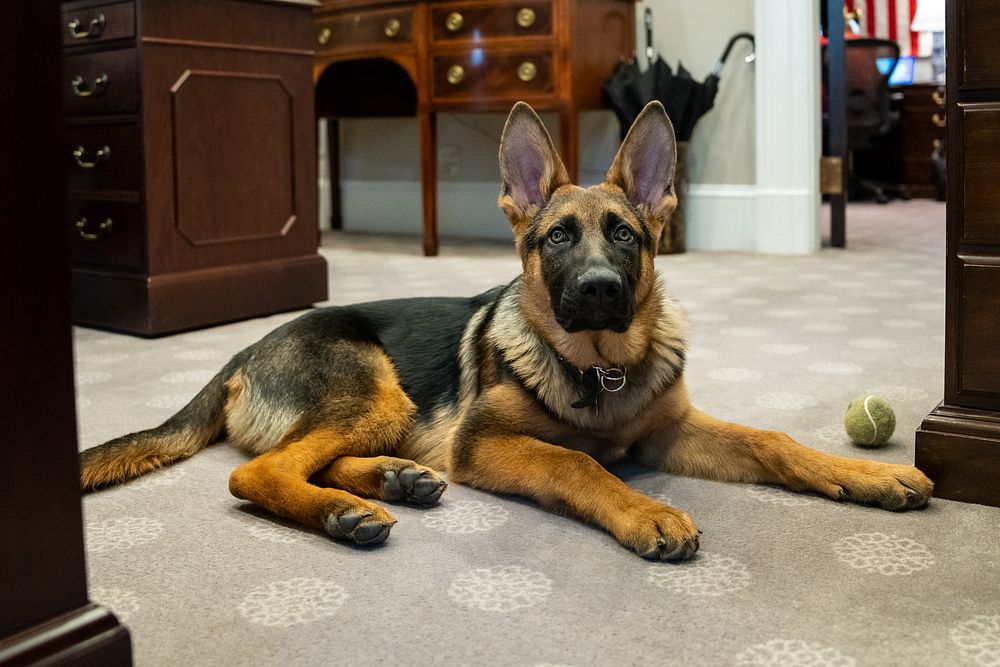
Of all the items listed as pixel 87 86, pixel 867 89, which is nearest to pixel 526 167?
pixel 87 86

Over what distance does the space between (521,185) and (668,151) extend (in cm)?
29

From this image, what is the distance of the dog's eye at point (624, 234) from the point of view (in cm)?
184

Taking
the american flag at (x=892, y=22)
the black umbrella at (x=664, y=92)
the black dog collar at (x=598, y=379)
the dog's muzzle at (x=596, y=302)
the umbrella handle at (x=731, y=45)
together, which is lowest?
the black dog collar at (x=598, y=379)

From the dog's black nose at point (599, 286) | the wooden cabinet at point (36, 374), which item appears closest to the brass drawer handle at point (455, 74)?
the dog's black nose at point (599, 286)

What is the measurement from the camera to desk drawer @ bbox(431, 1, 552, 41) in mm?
4895

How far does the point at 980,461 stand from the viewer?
A: 1739 millimetres

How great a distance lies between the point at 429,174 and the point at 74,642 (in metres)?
4.46

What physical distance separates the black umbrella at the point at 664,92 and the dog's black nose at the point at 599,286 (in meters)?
3.46

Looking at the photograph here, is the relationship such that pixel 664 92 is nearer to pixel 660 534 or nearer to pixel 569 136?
pixel 569 136

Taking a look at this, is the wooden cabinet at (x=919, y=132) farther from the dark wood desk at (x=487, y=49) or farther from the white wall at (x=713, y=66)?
the dark wood desk at (x=487, y=49)

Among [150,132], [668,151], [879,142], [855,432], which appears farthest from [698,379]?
[879,142]

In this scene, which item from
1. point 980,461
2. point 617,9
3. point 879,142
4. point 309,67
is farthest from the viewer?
point 879,142

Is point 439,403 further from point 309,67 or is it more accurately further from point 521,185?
point 309,67

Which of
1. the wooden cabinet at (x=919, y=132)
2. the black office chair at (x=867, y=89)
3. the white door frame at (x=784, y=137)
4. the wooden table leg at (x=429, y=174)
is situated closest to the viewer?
the white door frame at (x=784, y=137)
